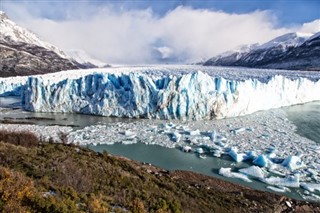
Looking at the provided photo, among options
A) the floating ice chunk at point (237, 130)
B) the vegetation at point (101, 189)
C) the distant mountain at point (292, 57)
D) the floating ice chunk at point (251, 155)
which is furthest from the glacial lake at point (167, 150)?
the distant mountain at point (292, 57)

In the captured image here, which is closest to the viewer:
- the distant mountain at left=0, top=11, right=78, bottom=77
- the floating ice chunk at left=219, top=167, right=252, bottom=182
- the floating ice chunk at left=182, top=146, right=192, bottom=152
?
the floating ice chunk at left=219, top=167, right=252, bottom=182

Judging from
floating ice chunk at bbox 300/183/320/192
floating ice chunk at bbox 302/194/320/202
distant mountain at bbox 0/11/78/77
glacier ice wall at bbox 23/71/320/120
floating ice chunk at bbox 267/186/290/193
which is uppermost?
distant mountain at bbox 0/11/78/77

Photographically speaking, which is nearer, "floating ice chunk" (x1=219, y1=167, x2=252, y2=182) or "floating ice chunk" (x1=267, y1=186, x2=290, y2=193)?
"floating ice chunk" (x1=267, y1=186, x2=290, y2=193)

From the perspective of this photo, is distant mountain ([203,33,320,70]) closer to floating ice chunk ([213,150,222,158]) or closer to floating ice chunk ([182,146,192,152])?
floating ice chunk ([213,150,222,158])

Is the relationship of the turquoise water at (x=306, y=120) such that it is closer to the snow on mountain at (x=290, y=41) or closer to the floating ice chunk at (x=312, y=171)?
the floating ice chunk at (x=312, y=171)

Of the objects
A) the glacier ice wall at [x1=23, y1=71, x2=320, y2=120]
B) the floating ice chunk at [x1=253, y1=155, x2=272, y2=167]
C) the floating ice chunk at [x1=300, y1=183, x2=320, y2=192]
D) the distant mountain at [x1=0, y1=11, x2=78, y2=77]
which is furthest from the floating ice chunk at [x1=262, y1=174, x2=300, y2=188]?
the distant mountain at [x1=0, y1=11, x2=78, y2=77]

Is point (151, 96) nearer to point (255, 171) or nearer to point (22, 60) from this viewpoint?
point (255, 171)
